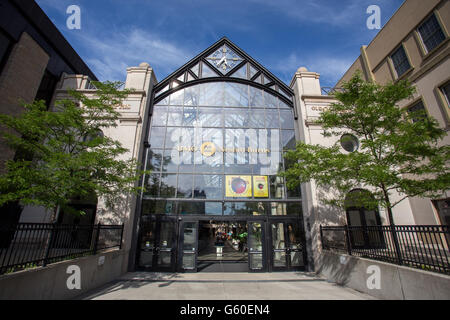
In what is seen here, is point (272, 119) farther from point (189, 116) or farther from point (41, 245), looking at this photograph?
point (41, 245)

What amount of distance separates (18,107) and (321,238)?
19.1 metres

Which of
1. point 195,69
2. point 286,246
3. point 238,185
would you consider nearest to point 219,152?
point 238,185

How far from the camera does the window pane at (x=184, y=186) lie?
38.6ft

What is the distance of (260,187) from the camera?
1216cm

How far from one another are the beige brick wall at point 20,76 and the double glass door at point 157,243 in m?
8.25

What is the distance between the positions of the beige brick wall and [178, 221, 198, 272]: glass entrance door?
10227 millimetres

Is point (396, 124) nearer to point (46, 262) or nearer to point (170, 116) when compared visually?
point (170, 116)

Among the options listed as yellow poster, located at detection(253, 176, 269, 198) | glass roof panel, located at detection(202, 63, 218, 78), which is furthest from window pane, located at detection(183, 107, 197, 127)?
yellow poster, located at detection(253, 176, 269, 198)

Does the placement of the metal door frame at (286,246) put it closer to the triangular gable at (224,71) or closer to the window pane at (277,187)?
the window pane at (277,187)

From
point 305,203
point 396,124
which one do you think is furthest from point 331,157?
point 305,203

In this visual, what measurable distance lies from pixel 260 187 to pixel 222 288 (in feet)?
19.6

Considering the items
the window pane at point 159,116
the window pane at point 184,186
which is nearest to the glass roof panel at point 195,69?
the window pane at point 159,116

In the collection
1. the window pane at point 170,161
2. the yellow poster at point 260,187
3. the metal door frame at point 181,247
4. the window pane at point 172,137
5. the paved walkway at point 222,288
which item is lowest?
the paved walkway at point 222,288
